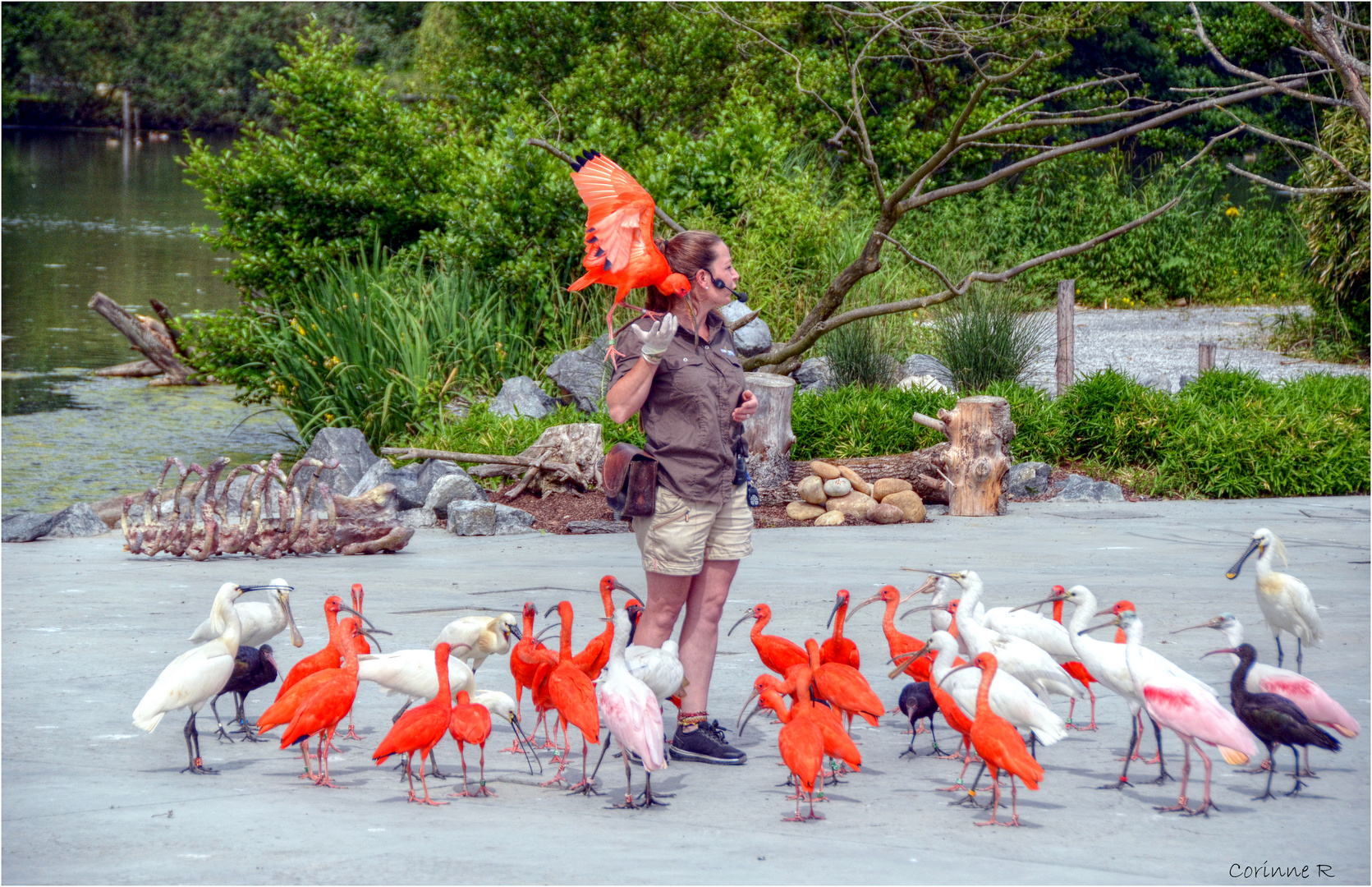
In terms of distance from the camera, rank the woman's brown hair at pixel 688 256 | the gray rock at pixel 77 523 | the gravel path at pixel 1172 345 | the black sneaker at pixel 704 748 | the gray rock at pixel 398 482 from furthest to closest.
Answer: the gravel path at pixel 1172 345 → the gray rock at pixel 398 482 → the gray rock at pixel 77 523 → the black sneaker at pixel 704 748 → the woman's brown hair at pixel 688 256

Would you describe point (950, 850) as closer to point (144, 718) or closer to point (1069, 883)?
point (1069, 883)

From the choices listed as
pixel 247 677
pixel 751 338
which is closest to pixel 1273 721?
pixel 247 677

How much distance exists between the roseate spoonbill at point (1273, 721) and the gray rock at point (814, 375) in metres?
7.01

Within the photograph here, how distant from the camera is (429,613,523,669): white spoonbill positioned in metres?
4.31

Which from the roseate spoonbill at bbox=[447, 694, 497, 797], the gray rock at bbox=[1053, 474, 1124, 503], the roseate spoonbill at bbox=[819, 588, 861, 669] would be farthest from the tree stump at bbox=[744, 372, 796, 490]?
the roseate spoonbill at bbox=[447, 694, 497, 797]

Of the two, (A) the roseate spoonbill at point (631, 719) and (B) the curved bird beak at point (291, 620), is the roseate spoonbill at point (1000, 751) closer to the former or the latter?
(A) the roseate spoonbill at point (631, 719)

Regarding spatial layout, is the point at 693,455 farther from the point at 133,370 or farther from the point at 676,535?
the point at 133,370

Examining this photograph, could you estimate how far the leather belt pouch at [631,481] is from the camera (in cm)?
385

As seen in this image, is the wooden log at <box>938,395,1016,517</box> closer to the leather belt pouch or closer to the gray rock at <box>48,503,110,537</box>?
the leather belt pouch

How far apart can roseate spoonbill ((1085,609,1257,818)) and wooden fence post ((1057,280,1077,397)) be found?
7.08 metres

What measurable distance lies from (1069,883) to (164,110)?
6494 centimetres

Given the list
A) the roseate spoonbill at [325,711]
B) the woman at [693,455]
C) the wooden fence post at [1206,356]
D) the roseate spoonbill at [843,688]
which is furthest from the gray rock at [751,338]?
the roseate spoonbill at [325,711]

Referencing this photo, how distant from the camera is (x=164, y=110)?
59.8 m

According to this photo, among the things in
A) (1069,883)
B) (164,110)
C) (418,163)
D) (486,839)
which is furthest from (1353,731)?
(164,110)
